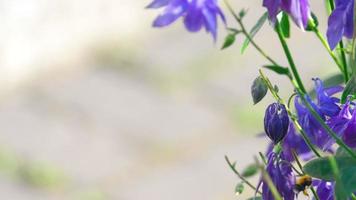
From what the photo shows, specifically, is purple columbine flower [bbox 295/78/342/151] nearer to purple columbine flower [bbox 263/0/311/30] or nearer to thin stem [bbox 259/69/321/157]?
thin stem [bbox 259/69/321/157]

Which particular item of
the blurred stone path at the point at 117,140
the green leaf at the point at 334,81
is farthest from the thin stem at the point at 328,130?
the blurred stone path at the point at 117,140

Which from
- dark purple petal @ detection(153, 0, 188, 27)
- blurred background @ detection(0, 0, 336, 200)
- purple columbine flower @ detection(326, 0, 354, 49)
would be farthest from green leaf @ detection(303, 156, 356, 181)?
blurred background @ detection(0, 0, 336, 200)

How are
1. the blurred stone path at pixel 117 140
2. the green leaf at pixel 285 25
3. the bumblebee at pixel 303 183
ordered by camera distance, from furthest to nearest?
the blurred stone path at pixel 117 140 < the green leaf at pixel 285 25 < the bumblebee at pixel 303 183

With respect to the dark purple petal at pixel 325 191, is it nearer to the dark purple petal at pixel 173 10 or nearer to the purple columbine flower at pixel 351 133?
the purple columbine flower at pixel 351 133

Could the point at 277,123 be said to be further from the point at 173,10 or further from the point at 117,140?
the point at 117,140

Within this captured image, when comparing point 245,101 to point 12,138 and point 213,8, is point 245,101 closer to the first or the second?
point 12,138

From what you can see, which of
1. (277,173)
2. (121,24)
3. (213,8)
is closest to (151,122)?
(121,24)
